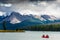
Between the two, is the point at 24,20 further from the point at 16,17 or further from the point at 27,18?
the point at 16,17

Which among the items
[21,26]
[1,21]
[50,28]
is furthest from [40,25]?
[1,21]

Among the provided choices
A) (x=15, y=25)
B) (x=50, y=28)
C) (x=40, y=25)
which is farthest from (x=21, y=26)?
(x=50, y=28)

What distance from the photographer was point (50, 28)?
145 inches

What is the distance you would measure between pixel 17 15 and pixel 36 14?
0.50 m

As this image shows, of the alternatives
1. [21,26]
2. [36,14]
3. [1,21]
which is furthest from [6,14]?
[36,14]

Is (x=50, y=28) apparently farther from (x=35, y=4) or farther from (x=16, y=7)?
(x=16, y=7)

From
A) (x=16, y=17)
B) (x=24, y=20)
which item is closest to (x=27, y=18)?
(x=24, y=20)

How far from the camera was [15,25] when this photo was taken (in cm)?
372

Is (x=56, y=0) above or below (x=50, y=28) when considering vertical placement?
above

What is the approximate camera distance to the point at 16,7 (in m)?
3.78

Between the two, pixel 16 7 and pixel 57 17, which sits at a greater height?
pixel 16 7

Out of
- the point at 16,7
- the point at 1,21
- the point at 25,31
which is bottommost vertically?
the point at 25,31

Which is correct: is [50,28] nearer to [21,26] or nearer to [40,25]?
[40,25]

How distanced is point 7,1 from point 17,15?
48cm
